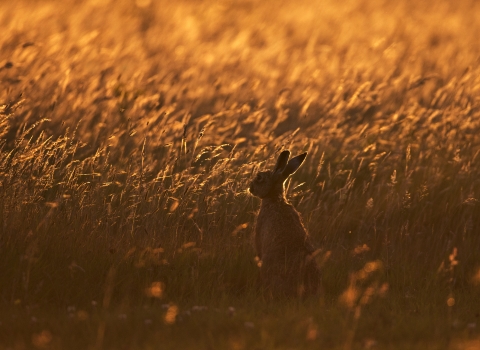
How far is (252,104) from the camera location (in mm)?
13500

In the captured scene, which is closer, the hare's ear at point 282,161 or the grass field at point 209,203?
the grass field at point 209,203

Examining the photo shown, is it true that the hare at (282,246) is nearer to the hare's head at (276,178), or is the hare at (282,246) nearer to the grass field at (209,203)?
the hare's head at (276,178)

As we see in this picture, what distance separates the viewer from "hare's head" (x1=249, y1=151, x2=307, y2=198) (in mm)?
8516

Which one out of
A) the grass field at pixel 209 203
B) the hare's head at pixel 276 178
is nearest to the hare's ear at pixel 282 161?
the hare's head at pixel 276 178

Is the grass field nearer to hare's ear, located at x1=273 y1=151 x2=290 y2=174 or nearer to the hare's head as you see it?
the hare's head

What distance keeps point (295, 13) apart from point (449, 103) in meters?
8.07

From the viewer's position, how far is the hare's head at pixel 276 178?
852 centimetres

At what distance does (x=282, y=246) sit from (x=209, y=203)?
1.52 m

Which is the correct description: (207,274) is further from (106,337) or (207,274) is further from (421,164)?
(421,164)

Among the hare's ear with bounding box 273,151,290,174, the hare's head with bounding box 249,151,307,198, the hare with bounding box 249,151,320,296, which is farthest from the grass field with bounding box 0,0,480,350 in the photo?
the hare's ear with bounding box 273,151,290,174

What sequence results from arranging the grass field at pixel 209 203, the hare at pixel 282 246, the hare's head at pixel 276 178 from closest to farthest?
the grass field at pixel 209 203, the hare at pixel 282 246, the hare's head at pixel 276 178

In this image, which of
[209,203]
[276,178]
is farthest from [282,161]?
[209,203]

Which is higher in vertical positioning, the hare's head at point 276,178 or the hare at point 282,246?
the hare's head at point 276,178

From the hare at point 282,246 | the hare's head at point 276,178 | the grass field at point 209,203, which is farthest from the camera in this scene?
the hare's head at point 276,178
